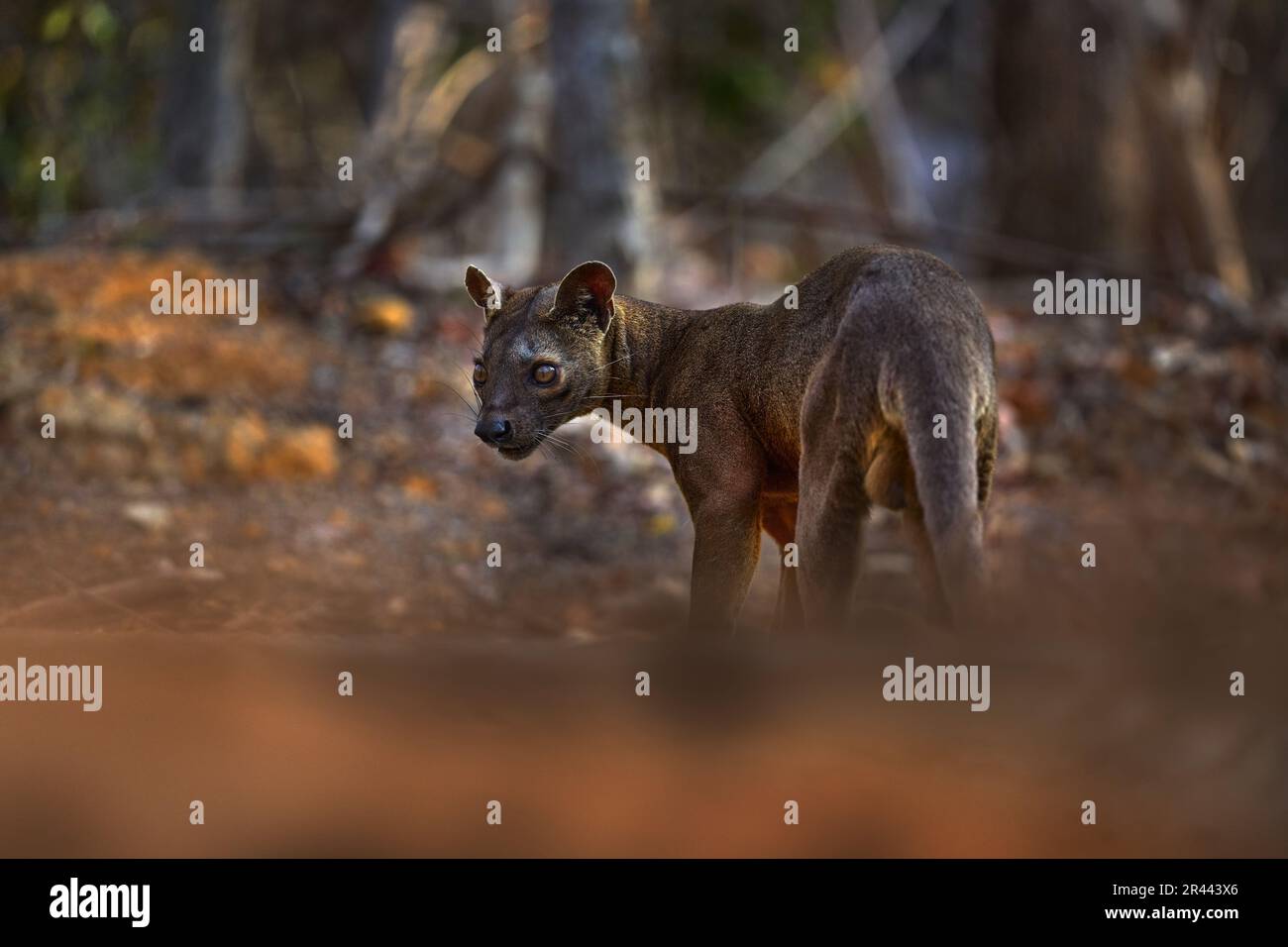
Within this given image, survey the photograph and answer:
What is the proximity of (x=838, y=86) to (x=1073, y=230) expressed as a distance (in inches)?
286

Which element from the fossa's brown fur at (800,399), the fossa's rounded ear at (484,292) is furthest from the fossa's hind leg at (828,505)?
the fossa's rounded ear at (484,292)

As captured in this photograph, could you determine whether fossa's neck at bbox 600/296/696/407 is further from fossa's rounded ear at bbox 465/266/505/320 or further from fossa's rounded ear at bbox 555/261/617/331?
fossa's rounded ear at bbox 465/266/505/320

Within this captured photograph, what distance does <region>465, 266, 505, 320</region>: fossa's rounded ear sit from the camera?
213 inches

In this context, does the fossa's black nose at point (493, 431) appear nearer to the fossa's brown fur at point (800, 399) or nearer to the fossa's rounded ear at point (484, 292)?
the fossa's brown fur at point (800, 399)

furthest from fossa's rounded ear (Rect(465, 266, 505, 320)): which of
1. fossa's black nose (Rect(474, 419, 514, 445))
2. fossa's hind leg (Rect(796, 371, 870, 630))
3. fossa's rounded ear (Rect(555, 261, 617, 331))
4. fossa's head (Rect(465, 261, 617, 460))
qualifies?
fossa's hind leg (Rect(796, 371, 870, 630))

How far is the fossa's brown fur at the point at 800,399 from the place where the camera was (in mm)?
4539

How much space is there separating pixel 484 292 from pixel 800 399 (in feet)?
4.02

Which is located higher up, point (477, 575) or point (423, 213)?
point (423, 213)

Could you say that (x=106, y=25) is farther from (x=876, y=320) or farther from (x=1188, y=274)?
(x=876, y=320)

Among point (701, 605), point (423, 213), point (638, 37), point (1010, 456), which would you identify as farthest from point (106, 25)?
point (701, 605)

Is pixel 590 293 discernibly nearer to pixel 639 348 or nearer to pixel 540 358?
pixel 540 358

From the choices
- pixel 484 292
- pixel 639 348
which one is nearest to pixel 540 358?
pixel 484 292

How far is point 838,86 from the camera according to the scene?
2086cm

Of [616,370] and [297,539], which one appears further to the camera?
[297,539]
